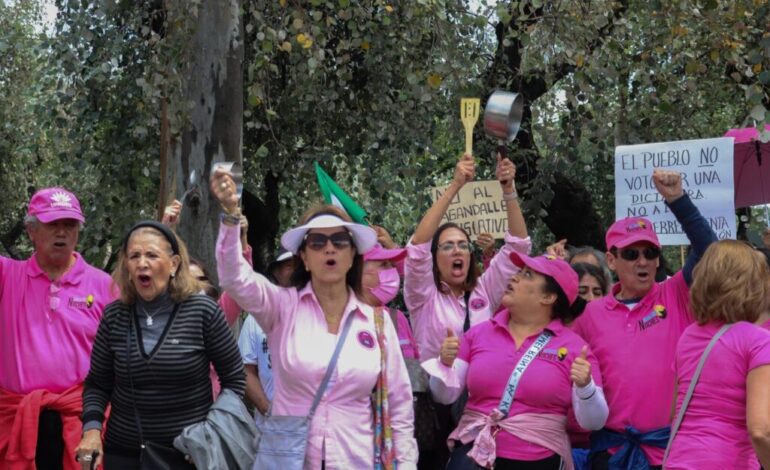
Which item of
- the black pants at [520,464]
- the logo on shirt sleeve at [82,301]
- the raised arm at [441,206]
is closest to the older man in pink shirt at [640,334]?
the black pants at [520,464]

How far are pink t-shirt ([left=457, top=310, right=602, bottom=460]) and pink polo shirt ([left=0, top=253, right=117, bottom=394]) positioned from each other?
6.31 ft

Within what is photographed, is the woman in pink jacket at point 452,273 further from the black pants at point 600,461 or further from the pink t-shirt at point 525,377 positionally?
the black pants at point 600,461

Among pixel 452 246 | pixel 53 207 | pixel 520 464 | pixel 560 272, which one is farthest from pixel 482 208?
pixel 53 207

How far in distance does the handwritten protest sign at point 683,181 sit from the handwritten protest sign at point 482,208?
1.25m

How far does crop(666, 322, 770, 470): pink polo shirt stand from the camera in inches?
171

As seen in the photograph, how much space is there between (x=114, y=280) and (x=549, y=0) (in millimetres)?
5451

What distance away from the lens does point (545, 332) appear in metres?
5.44

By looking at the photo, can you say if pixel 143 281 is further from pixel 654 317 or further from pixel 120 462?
pixel 654 317

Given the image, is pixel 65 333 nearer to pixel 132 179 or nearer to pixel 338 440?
pixel 338 440

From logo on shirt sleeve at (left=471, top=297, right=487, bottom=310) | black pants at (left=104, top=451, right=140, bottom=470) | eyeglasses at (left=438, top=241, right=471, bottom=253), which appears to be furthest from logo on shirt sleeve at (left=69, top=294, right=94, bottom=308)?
logo on shirt sleeve at (left=471, top=297, right=487, bottom=310)

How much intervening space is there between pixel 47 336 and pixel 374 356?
75.9 inches

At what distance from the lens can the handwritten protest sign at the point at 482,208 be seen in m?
8.09

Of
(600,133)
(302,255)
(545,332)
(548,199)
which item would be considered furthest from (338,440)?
(548,199)

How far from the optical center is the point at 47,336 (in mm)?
5773
